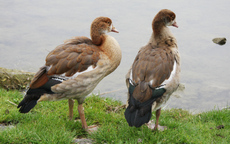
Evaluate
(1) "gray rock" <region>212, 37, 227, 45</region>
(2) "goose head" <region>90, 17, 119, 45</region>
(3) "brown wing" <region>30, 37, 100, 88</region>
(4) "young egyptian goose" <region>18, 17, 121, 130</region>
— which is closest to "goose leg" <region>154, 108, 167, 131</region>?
(4) "young egyptian goose" <region>18, 17, 121, 130</region>

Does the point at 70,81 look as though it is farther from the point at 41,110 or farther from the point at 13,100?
the point at 13,100

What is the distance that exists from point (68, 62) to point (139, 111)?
4.34 feet

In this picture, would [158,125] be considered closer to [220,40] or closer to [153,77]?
[153,77]

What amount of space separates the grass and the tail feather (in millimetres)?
341

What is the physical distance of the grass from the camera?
4.44 meters

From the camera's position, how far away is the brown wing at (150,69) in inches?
173

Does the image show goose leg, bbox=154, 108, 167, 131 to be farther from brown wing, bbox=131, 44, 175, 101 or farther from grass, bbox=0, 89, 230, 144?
brown wing, bbox=131, 44, 175, 101

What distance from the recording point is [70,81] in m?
4.63

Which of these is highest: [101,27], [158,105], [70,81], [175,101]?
[101,27]

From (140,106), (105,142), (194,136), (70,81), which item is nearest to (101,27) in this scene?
(70,81)

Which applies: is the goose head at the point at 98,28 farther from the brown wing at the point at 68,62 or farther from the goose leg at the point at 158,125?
the goose leg at the point at 158,125

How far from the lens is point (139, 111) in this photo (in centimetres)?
431

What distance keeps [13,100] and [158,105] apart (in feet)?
10.1

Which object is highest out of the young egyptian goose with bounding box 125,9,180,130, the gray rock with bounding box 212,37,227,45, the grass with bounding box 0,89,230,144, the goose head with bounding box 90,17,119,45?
the goose head with bounding box 90,17,119,45
